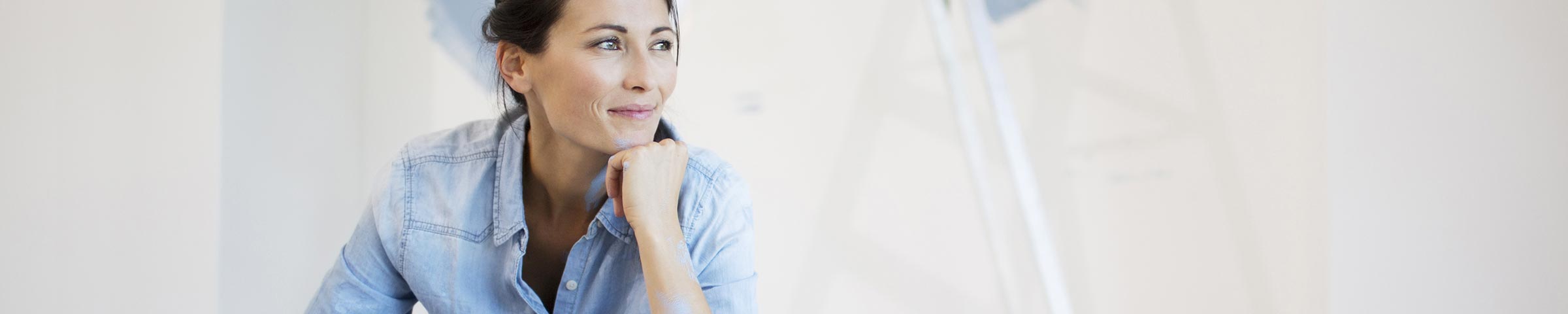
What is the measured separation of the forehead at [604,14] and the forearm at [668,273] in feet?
0.83

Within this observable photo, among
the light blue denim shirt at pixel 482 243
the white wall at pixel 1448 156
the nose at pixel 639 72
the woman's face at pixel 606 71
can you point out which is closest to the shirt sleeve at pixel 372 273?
the light blue denim shirt at pixel 482 243

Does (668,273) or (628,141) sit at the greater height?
(628,141)

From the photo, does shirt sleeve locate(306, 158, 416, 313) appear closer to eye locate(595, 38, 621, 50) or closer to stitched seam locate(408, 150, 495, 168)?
stitched seam locate(408, 150, 495, 168)

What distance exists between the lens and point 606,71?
4.37 ft

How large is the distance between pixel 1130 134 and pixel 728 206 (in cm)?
91

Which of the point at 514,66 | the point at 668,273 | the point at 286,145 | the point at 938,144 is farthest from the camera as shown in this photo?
the point at 938,144

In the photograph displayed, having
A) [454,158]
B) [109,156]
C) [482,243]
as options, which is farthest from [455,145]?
[109,156]

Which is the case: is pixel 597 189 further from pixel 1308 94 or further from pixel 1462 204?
pixel 1462 204

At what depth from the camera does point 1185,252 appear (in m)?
1.97

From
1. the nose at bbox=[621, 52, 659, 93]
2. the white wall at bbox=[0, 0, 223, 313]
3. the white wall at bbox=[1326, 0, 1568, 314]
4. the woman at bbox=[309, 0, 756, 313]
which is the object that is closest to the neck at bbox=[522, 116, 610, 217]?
the woman at bbox=[309, 0, 756, 313]

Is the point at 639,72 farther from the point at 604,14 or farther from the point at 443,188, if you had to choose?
the point at 443,188

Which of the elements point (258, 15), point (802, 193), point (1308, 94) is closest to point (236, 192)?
point (258, 15)

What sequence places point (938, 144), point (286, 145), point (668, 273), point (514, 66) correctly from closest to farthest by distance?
point (668, 273)
point (514, 66)
point (286, 145)
point (938, 144)

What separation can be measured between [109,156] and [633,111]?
1018 mm
